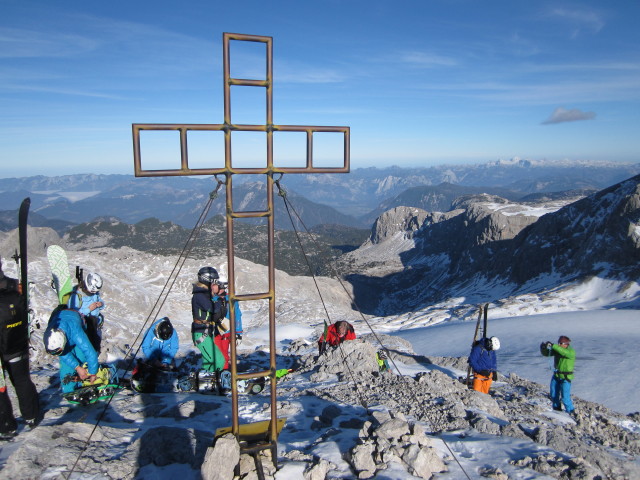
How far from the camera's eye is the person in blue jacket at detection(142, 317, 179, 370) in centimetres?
995

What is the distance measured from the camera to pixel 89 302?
838cm

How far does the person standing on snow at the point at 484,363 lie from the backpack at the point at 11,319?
9.92m

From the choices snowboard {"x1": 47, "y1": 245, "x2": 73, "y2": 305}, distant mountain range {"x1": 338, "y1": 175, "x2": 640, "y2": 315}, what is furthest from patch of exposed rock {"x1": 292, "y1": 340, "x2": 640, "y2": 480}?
distant mountain range {"x1": 338, "y1": 175, "x2": 640, "y2": 315}

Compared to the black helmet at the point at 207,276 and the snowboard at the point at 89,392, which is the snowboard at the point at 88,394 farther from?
the black helmet at the point at 207,276

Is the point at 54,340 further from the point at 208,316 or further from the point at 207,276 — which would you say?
the point at 207,276

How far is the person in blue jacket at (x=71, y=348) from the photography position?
7188 mm

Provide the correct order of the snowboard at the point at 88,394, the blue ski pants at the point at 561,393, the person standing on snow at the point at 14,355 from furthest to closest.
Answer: the blue ski pants at the point at 561,393, the snowboard at the point at 88,394, the person standing on snow at the point at 14,355

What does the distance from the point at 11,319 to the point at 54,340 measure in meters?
0.83

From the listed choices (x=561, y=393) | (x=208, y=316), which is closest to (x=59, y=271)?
(x=208, y=316)

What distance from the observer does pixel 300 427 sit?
7.15m

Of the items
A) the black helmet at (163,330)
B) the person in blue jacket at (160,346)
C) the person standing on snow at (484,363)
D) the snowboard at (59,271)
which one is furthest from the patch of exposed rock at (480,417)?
the snowboard at (59,271)

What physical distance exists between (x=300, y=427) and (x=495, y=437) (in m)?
3.28

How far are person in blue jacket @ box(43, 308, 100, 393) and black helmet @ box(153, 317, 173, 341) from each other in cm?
200

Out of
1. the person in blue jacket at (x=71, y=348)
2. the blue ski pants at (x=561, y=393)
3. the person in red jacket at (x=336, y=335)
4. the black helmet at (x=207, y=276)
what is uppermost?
the black helmet at (x=207, y=276)
